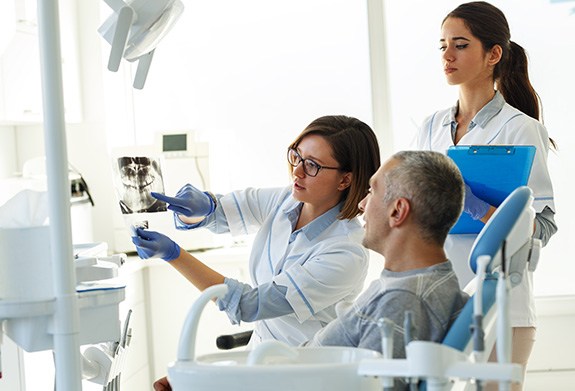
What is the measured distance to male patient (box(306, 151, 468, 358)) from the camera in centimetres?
166

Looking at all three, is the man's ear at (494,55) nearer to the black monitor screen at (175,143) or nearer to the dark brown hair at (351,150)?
the dark brown hair at (351,150)

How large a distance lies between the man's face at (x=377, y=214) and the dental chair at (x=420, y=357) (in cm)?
27

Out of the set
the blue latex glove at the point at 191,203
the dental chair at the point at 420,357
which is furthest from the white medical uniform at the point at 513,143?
the dental chair at the point at 420,357

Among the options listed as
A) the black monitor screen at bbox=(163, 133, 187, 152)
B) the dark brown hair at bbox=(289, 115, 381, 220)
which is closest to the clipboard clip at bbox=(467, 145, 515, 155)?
the dark brown hair at bbox=(289, 115, 381, 220)

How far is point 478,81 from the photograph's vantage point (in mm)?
2553

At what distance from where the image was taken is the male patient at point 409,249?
5.44 feet

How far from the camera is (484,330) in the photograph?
4.92 ft

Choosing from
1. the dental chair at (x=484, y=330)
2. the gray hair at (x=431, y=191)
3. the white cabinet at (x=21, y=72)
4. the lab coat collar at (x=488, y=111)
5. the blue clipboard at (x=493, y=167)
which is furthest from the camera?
the white cabinet at (x=21, y=72)

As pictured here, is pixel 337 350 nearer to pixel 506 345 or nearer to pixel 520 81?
pixel 506 345

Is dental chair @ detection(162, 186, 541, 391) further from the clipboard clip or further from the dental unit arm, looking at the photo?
the clipboard clip

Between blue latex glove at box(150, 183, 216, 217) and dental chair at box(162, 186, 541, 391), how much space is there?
33.7 inches

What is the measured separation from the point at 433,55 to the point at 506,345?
2.96 m

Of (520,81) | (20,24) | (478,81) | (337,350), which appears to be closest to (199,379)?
(337,350)

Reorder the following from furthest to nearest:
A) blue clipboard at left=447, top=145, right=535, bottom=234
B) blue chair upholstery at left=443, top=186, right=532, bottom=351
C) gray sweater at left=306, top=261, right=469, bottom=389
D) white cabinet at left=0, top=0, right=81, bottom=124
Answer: white cabinet at left=0, top=0, right=81, bottom=124
blue clipboard at left=447, top=145, right=535, bottom=234
gray sweater at left=306, top=261, right=469, bottom=389
blue chair upholstery at left=443, top=186, right=532, bottom=351
